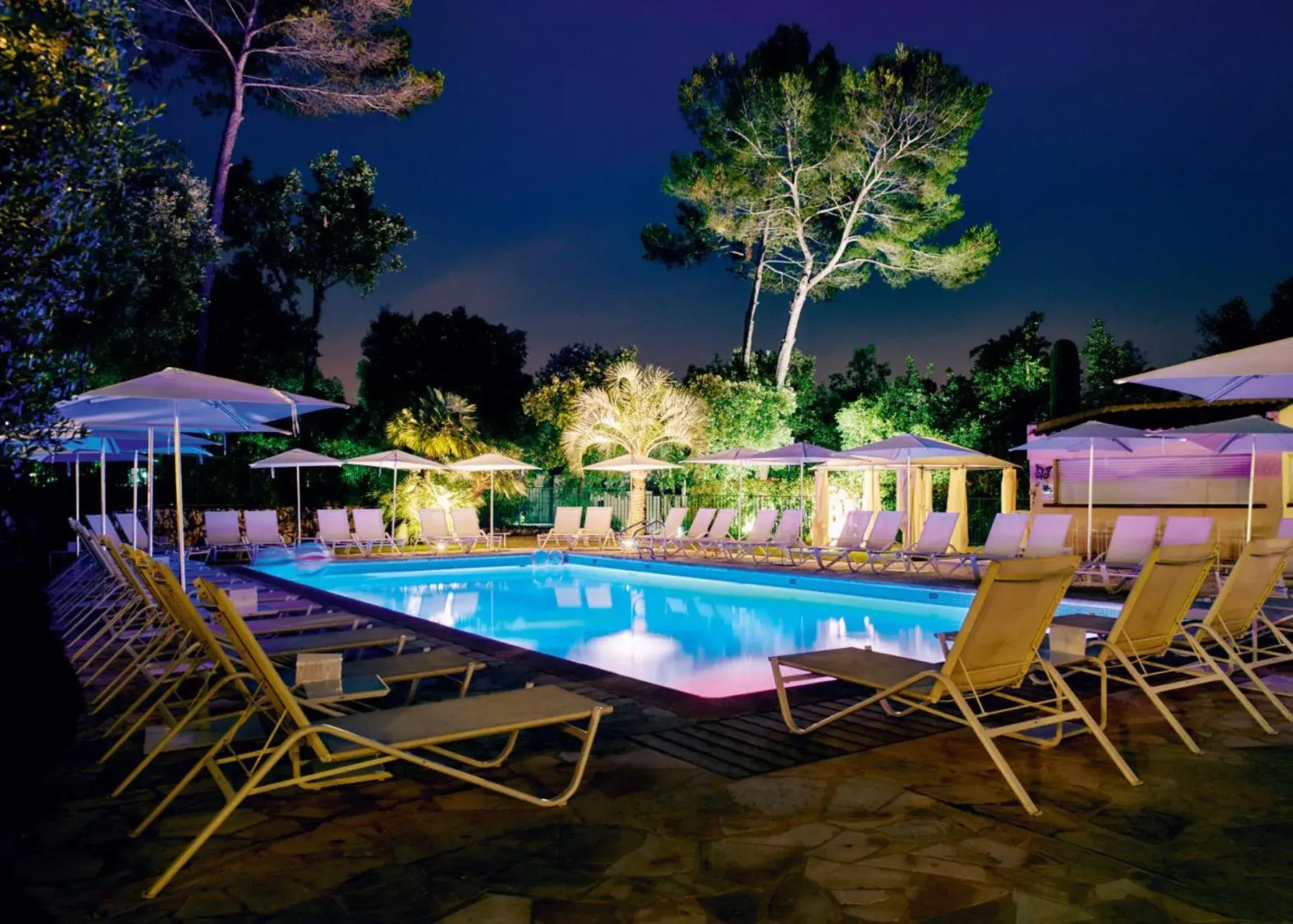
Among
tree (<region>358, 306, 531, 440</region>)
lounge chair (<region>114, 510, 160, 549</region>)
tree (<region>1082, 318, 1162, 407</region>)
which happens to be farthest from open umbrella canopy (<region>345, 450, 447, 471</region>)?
tree (<region>1082, 318, 1162, 407</region>)

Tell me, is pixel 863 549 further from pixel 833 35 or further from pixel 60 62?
pixel 833 35

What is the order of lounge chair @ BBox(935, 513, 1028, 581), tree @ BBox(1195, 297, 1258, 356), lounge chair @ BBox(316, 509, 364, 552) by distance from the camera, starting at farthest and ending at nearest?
tree @ BBox(1195, 297, 1258, 356) < lounge chair @ BBox(316, 509, 364, 552) < lounge chair @ BBox(935, 513, 1028, 581)

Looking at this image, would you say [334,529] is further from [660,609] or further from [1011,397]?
[1011,397]

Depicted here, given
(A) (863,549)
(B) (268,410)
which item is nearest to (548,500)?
(A) (863,549)

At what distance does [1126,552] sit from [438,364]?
73.2 ft

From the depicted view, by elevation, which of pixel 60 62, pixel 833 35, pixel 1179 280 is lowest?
pixel 60 62

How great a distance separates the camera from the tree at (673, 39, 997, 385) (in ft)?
68.5

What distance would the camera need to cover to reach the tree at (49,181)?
175 inches

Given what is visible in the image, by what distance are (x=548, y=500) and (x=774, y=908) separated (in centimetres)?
2345

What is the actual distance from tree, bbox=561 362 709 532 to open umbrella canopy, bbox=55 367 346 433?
11109mm

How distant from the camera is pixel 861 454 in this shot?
546 inches

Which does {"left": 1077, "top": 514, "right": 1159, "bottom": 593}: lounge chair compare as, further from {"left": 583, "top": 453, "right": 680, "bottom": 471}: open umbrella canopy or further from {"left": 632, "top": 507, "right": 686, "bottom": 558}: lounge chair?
{"left": 583, "top": 453, "right": 680, "bottom": 471}: open umbrella canopy

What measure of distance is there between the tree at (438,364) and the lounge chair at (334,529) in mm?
10789

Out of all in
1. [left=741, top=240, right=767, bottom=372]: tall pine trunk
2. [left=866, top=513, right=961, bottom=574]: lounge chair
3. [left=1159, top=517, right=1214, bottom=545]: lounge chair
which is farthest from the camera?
[left=741, top=240, right=767, bottom=372]: tall pine trunk
